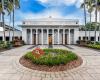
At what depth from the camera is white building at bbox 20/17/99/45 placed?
45594mm

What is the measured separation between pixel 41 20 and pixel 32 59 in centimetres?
3587

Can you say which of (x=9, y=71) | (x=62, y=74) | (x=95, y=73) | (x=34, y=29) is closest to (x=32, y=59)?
(x=9, y=71)

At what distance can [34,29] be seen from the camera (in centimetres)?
4634

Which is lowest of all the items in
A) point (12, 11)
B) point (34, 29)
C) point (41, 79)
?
point (41, 79)

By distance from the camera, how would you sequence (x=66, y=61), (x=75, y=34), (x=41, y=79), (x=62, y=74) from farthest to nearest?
(x=75, y=34), (x=66, y=61), (x=62, y=74), (x=41, y=79)

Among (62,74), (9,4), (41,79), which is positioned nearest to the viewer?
(41,79)

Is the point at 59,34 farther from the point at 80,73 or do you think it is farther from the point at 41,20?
the point at 80,73

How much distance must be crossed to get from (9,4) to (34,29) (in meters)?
11.9

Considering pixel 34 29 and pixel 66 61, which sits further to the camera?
pixel 34 29

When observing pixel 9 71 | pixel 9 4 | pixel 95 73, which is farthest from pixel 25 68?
pixel 9 4

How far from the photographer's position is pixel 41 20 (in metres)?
46.7

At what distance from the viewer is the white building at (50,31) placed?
4559 cm

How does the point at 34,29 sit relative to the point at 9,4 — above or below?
below

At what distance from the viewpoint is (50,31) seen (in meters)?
46.4
